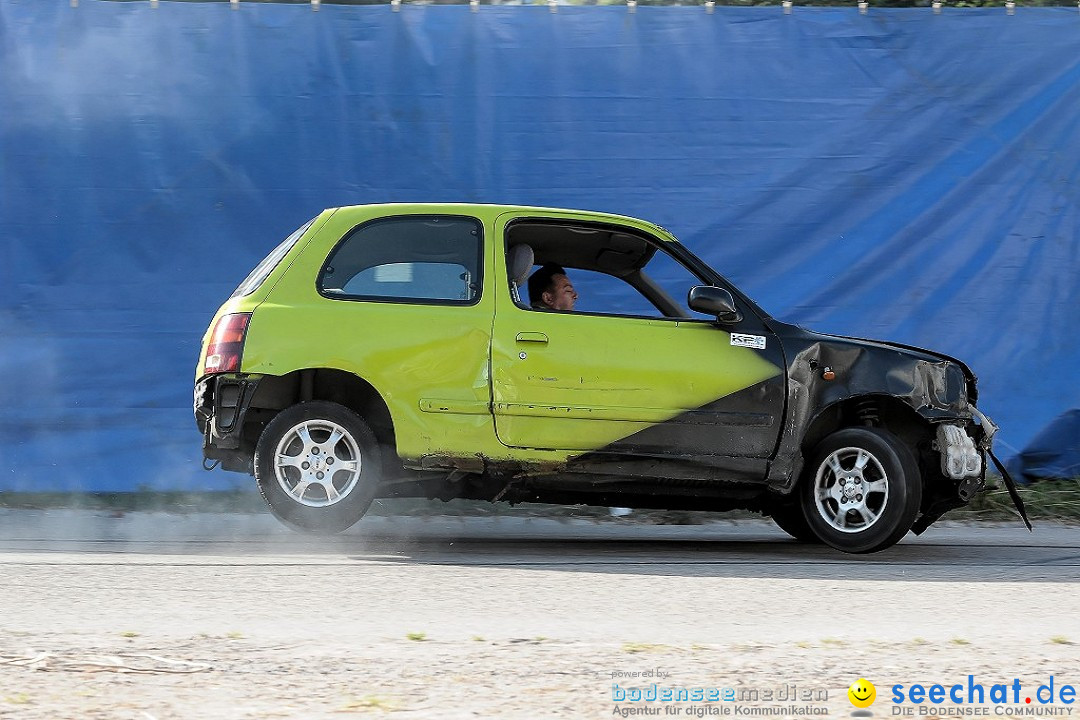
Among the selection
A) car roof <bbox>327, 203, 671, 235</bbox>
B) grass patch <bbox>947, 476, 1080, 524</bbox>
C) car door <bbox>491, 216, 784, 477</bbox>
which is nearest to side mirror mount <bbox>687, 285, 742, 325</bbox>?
car door <bbox>491, 216, 784, 477</bbox>

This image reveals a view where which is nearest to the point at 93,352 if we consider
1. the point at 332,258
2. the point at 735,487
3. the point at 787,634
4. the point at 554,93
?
the point at 332,258

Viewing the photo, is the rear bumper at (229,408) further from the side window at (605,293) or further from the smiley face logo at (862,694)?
the smiley face logo at (862,694)

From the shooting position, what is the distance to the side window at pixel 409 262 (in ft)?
24.9

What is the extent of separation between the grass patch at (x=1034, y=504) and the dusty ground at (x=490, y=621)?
4.06ft

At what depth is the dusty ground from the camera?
4219 millimetres

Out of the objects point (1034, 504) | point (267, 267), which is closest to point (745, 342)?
point (267, 267)

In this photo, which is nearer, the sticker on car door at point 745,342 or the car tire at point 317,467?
the car tire at point 317,467

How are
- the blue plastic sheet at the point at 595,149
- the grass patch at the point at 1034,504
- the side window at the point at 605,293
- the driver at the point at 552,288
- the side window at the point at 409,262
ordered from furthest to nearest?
the grass patch at the point at 1034,504 < the blue plastic sheet at the point at 595,149 < the side window at the point at 605,293 < the driver at the point at 552,288 < the side window at the point at 409,262

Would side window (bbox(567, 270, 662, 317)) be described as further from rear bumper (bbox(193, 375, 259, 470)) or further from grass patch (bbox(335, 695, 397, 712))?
grass patch (bbox(335, 695, 397, 712))

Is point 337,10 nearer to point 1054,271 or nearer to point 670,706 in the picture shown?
point 1054,271

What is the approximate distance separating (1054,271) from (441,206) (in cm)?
455

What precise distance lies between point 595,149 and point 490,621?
16.6 ft

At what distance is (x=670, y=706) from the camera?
4094mm

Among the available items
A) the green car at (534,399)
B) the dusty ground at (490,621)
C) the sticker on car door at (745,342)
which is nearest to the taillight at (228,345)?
the green car at (534,399)
